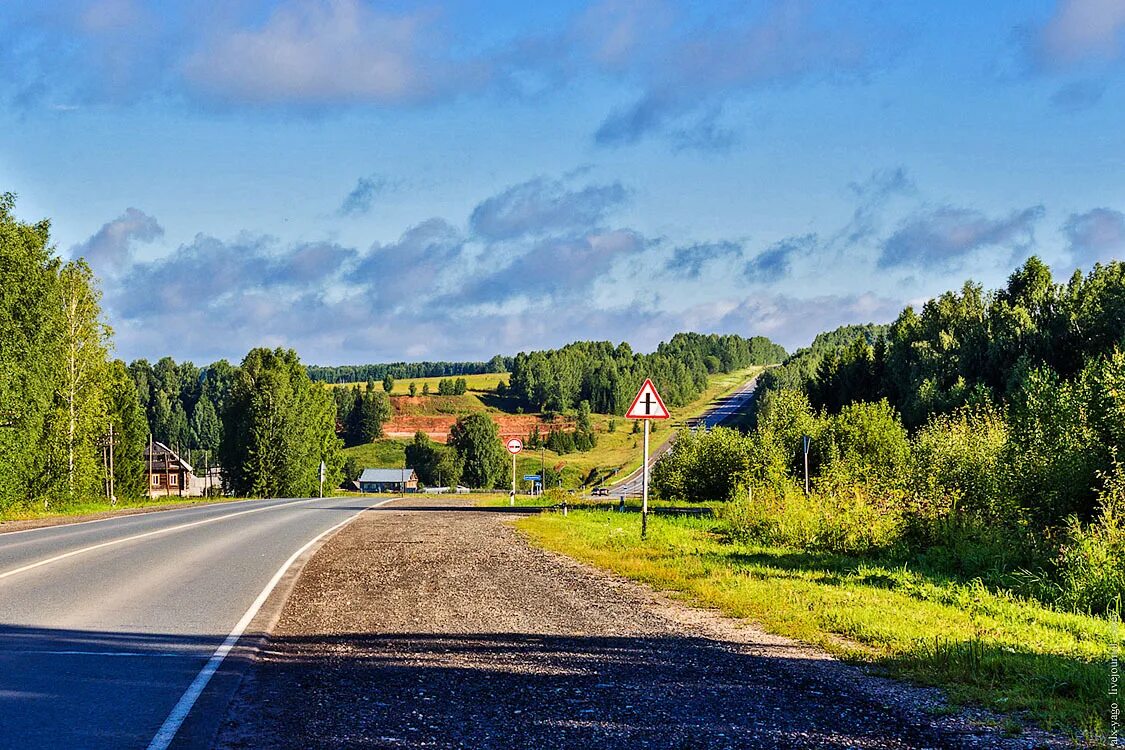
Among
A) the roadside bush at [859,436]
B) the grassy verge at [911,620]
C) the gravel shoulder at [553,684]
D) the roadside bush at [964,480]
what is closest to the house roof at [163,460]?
the roadside bush at [859,436]

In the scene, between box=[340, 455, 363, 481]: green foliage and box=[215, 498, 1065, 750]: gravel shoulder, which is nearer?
box=[215, 498, 1065, 750]: gravel shoulder

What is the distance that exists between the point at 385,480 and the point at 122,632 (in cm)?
13767

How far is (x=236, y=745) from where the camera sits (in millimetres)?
5875

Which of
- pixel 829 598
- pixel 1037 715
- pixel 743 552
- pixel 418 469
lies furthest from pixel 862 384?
pixel 418 469

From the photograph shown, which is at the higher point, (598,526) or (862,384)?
(862,384)

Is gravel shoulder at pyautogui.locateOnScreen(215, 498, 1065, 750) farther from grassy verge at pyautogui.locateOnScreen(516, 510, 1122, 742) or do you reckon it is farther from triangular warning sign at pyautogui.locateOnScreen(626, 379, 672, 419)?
triangular warning sign at pyautogui.locateOnScreen(626, 379, 672, 419)

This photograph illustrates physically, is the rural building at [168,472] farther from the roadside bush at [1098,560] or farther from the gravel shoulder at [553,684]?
the roadside bush at [1098,560]

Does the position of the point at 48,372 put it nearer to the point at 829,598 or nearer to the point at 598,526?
the point at 598,526

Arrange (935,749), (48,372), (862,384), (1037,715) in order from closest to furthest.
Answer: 1. (935,749)
2. (1037,715)
3. (48,372)
4. (862,384)

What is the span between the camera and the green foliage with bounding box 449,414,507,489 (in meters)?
149

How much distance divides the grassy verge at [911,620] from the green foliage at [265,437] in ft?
227

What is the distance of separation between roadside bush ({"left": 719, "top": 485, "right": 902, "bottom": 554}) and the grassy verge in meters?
1.33

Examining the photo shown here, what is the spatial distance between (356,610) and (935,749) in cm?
762

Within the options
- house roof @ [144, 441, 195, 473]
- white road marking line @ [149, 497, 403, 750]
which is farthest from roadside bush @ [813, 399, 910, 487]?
house roof @ [144, 441, 195, 473]
